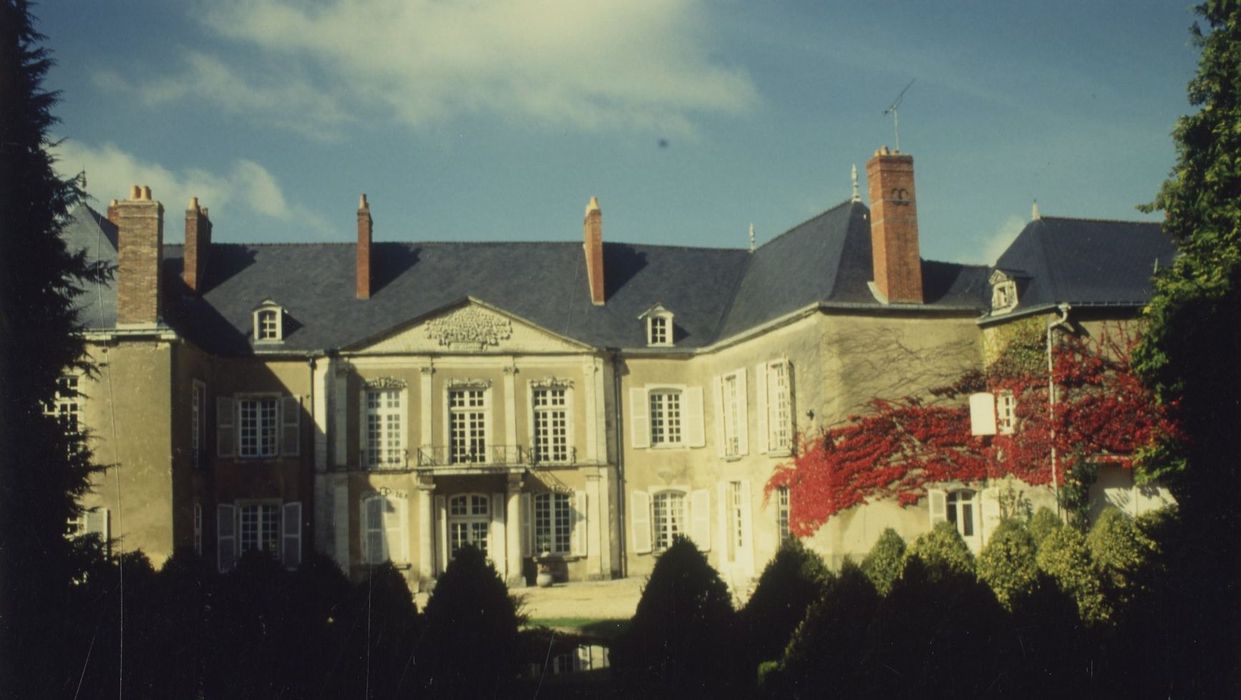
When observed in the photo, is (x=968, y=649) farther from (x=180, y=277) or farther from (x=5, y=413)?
(x=180, y=277)

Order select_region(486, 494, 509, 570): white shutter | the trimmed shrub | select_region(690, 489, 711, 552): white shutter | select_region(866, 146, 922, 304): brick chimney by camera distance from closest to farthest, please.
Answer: the trimmed shrub → select_region(866, 146, 922, 304): brick chimney → select_region(486, 494, 509, 570): white shutter → select_region(690, 489, 711, 552): white shutter

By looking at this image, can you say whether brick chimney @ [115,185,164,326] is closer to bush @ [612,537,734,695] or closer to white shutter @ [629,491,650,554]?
white shutter @ [629,491,650,554]

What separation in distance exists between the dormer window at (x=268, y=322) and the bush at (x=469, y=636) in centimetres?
1584

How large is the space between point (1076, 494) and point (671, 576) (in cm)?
892

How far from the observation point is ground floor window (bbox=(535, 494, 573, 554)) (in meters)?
28.2

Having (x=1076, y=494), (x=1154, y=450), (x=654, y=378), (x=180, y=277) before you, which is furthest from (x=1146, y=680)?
(x=180, y=277)

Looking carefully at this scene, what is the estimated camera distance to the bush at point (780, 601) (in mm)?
14758

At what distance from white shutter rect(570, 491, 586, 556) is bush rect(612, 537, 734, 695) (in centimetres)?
1294

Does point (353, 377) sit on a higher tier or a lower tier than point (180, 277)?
lower

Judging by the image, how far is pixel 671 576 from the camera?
48.8 feet

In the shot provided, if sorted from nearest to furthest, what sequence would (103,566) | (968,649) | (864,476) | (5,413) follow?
(968,649) < (5,413) < (103,566) < (864,476)

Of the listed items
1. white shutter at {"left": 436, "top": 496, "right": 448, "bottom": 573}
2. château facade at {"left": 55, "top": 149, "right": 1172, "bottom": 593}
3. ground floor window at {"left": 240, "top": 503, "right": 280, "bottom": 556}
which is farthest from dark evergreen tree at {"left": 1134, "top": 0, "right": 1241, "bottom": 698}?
ground floor window at {"left": 240, "top": 503, "right": 280, "bottom": 556}

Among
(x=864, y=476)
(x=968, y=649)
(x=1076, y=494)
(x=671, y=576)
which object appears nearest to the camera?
(x=968, y=649)

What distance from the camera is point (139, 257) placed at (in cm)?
2442
